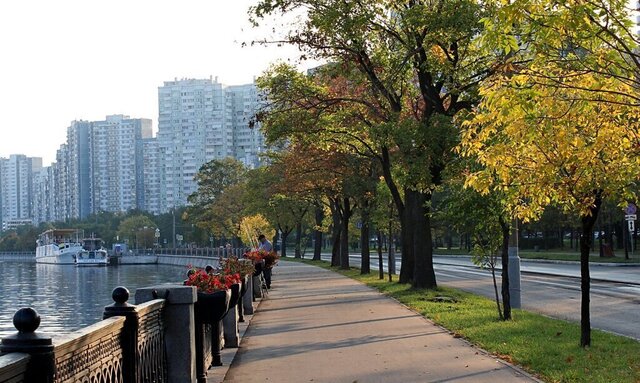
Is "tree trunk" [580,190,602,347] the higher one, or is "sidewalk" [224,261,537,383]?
"tree trunk" [580,190,602,347]

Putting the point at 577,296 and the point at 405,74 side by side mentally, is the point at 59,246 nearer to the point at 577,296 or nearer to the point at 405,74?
the point at 405,74

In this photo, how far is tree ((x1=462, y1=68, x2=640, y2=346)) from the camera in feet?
29.1

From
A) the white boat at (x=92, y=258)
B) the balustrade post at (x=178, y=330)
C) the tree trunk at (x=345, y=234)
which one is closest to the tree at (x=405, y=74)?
the balustrade post at (x=178, y=330)

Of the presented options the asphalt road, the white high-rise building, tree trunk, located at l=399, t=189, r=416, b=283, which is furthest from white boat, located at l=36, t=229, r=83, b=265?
tree trunk, located at l=399, t=189, r=416, b=283

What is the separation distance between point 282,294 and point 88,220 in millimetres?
156344

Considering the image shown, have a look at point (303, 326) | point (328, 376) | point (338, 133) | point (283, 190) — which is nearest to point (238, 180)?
point (283, 190)

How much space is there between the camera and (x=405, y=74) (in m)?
24.4

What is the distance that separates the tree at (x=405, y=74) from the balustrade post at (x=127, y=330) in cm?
1598

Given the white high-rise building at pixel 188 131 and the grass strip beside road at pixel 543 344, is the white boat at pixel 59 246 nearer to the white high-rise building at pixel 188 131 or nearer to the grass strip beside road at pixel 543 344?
the white high-rise building at pixel 188 131

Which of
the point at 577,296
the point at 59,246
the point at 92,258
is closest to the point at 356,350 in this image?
the point at 577,296

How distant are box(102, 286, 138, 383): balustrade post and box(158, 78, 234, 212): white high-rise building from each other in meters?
178

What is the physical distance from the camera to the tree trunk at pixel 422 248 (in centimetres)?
2567

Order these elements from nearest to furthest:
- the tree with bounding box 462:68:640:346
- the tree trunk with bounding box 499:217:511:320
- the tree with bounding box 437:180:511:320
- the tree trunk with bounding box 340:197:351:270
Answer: the tree with bounding box 462:68:640:346, the tree with bounding box 437:180:511:320, the tree trunk with bounding box 499:217:511:320, the tree trunk with bounding box 340:197:351:270

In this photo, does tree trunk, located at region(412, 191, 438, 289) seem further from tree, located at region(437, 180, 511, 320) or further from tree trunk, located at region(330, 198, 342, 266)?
tree trunk, located at region(330, 198, 342, 266)
